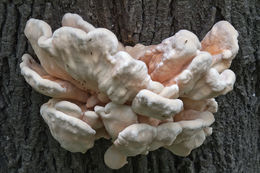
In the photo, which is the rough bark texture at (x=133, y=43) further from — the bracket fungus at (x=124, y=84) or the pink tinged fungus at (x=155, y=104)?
the pink tinged fungus at (x=155, y=104)

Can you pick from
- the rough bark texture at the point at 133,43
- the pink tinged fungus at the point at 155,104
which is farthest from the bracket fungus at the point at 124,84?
the rough bark texture at the point at 133,43

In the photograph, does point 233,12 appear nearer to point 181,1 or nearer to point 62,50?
point 181,1

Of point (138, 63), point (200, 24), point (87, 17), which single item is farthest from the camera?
point (200, 24)

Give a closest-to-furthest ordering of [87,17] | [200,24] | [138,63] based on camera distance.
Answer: [138,63]
[87,17]
[200,24]

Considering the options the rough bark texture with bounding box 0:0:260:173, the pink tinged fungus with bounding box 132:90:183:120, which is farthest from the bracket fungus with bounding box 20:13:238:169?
the rough bark texture with bounding box 0:0:260:173

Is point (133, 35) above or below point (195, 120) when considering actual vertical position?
above

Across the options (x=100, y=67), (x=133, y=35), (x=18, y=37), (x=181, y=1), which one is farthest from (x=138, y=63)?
(x=18, y=37)

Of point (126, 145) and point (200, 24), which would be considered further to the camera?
point (200, 24)
